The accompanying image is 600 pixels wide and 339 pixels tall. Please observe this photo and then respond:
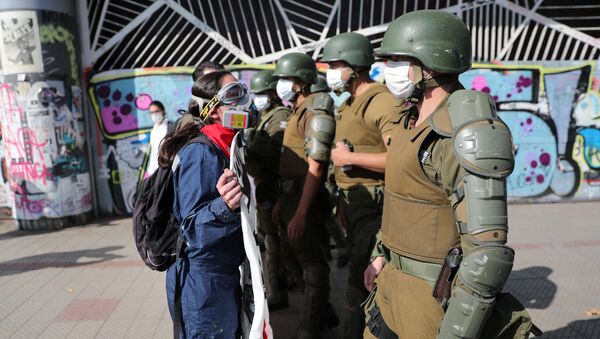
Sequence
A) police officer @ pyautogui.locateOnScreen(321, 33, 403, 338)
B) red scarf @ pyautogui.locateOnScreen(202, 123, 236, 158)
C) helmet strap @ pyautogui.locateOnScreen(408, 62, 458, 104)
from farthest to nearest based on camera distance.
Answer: police officer @ pyautogui.locateOnScreen(321, 33, 403, 338) → red scarf @ pyautogui.locateOnScreen(202, 123, 236, 158) → helmet strap @ pyautogui.locateOnScreen(408, 62, 458, 104)

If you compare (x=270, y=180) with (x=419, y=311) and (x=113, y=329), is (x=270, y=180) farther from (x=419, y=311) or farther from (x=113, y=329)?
(x=419, y=311)

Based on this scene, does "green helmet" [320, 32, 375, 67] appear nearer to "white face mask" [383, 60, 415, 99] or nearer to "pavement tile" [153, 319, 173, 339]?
"white face mask" [383, 60, 415, 99]

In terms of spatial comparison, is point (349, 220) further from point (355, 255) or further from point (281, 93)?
point (281, 93)

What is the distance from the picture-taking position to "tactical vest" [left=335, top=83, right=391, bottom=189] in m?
2.89

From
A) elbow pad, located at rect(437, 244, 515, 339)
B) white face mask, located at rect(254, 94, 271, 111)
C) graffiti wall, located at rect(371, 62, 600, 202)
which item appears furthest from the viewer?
graffiti wall, located at rect(371, 62, 600, 202)

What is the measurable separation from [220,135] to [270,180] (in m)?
2.24

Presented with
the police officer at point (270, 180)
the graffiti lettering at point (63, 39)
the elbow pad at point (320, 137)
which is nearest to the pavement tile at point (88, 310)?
the police officer at point (270, 180)

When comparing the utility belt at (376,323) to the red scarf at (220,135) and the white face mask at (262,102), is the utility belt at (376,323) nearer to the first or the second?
the red scarf at (220,135)

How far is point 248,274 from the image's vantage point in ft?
6.99

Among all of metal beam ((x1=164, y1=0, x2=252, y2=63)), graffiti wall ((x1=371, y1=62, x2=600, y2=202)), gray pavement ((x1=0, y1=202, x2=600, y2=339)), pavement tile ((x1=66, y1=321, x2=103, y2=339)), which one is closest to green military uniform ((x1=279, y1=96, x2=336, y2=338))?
gray pavement ((x1=0, y1=202, x2=600, y2=339))

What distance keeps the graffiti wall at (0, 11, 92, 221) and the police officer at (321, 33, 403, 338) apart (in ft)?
17.1

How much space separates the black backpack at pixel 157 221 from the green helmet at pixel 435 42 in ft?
3.40

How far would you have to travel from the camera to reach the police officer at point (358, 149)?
9.27 feet

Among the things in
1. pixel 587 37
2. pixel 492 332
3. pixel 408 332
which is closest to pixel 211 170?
pixel 408 332
